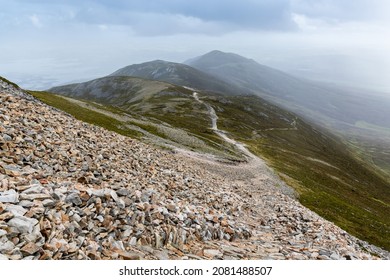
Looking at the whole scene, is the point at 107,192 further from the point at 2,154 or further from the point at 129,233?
the point at 2,154

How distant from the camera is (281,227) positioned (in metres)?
25.4

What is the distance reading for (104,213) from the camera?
1414 cm

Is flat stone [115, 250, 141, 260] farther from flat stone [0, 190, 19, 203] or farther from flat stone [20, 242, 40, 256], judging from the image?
flat stone [0, 190, 19, 203]

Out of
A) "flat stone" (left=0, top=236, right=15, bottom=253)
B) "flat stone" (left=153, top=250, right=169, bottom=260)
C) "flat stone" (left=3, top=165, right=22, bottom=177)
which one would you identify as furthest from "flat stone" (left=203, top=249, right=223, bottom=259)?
"flat stone" (left=3, top=165, right=22, bottom=177)

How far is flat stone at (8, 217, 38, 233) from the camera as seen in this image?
10789mm

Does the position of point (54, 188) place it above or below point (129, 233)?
above

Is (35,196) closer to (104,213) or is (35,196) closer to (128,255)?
(104,213)

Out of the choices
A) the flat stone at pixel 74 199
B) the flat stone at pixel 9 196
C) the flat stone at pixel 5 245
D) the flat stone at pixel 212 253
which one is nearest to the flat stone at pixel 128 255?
the flat stone at pixel 74 199

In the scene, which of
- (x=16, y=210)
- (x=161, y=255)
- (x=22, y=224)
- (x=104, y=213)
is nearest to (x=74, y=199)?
(x=104, y=213)

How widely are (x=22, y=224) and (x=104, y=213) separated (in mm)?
3970

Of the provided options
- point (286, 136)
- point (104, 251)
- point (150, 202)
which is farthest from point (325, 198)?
point (286, 136)

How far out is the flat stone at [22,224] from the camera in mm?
10789

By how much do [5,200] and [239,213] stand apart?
19973 millimetres

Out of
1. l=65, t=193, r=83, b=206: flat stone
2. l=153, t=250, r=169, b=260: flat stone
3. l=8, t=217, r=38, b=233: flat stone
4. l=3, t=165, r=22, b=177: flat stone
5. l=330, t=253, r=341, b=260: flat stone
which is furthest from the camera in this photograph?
l=330, t=253, r=341, b=260: flat stone
